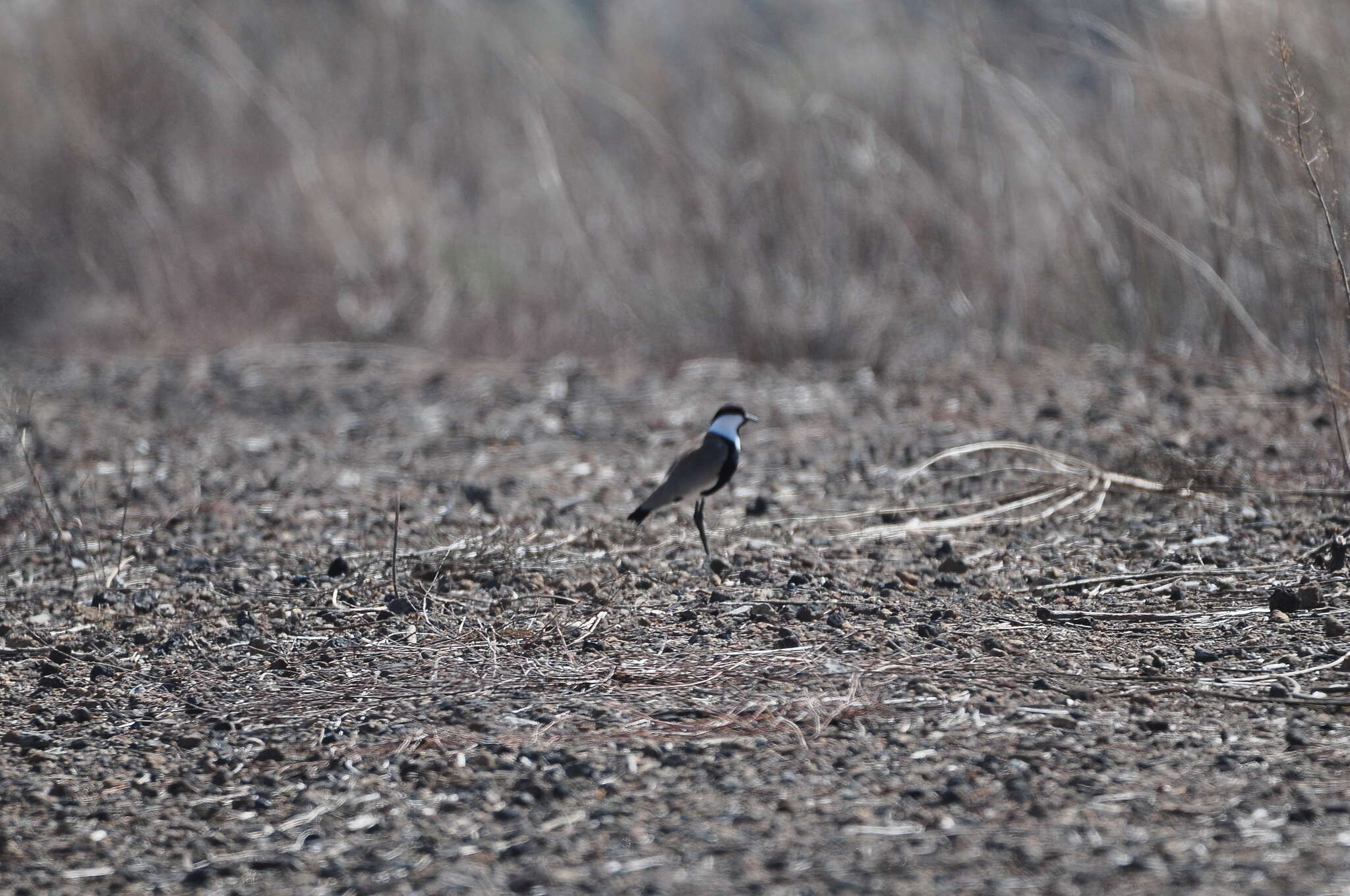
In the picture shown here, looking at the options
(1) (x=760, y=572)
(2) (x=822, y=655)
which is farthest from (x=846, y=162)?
(2) (x=822, y=655)

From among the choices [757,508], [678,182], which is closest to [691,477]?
[757,508]

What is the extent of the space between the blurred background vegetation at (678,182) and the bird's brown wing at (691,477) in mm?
1930

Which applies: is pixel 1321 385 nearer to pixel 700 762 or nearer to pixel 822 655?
pixel 822 655

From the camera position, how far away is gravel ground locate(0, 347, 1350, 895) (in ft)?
7.59

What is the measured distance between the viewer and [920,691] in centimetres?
290

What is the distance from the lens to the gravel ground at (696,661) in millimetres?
2314

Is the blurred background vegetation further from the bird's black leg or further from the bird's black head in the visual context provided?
the bird's black leg

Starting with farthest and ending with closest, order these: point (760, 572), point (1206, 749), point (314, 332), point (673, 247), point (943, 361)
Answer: point (314, 332), point (673, 247), point (943, 361), point (760, 572), point (1206, 749)

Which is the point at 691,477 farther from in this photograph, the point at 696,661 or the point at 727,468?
the point at 696,661

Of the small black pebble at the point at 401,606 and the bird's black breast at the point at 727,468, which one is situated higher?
the bird's black breast at the point at 727,468

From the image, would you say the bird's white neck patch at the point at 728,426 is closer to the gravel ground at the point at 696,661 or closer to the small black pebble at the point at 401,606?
the gravel ground at the point at 696,661

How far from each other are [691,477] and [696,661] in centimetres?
85

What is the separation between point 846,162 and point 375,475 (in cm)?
309

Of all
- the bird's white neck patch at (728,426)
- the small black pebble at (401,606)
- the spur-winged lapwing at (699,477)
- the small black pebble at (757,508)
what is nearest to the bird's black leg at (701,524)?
the spur-winged lapwing at (699,477)
